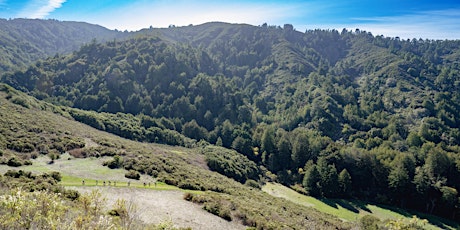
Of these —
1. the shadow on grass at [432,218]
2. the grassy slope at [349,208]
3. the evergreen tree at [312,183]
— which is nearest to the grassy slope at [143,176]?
the grassy slope at [349,208]

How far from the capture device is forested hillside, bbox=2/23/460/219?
69312 millimetres

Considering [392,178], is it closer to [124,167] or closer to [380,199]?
[380,199]

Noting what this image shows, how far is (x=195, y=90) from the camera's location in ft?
420

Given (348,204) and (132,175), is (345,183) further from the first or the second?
(132,175)

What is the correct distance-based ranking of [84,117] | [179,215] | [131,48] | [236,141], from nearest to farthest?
1. [179,215]
2. [84,117]
3. [236,141]
4. [131,48]

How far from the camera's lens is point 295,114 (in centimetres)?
12631

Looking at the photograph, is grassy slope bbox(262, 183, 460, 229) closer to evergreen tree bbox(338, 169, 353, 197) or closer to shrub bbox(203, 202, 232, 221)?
evergreen tree bbox(338, 169, 353, 197)

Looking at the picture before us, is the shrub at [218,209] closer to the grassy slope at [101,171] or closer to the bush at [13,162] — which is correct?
the grassy slope at [101,171]

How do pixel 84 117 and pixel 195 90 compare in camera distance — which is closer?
pixel 84 117

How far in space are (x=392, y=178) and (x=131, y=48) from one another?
403ft

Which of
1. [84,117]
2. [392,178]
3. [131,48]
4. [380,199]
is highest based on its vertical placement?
[131,48]

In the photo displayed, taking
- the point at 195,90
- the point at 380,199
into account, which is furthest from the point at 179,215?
the point at 195,90

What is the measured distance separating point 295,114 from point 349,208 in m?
67.9

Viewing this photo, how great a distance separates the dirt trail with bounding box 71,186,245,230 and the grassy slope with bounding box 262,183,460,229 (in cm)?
3587
